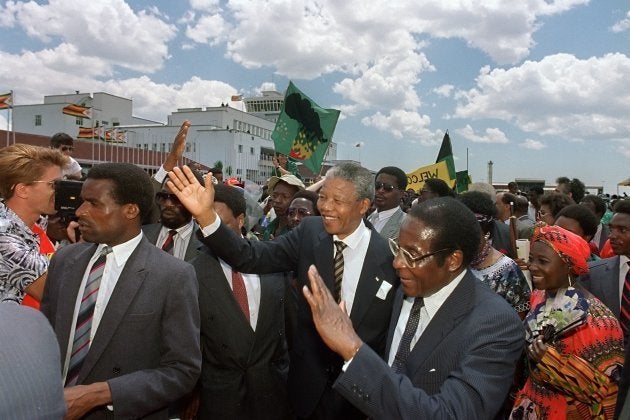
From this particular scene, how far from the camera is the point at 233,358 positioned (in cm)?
320

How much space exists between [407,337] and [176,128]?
8091cm

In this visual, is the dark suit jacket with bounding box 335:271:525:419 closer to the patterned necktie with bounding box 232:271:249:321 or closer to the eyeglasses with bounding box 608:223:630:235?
the patterned necktie with bounding box 232:271:249:321

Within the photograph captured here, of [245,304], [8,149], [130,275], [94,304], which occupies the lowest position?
[245,304]

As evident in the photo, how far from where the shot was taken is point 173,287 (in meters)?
2.48

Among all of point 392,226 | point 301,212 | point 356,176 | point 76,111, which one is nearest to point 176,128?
point 76,111

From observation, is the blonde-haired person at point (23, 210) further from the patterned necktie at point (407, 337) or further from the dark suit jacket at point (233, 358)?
the patterned necktie at point (407, 337)

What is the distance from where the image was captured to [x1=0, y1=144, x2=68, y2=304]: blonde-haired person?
2.65 metres

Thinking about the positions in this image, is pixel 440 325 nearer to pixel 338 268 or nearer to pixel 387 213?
pixel 338 268

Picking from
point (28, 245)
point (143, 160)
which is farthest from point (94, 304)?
point (143, 160)

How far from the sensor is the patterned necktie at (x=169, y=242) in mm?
4004

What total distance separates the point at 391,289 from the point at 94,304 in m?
1.75

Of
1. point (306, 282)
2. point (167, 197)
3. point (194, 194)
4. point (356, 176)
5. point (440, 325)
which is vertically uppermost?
point (356, 176)

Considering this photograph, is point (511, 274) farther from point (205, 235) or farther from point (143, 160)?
point (143, 160)

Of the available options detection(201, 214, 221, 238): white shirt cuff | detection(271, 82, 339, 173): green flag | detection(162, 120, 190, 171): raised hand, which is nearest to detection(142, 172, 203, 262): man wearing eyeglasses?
detection(162, 120, 190, 171): raised hand
